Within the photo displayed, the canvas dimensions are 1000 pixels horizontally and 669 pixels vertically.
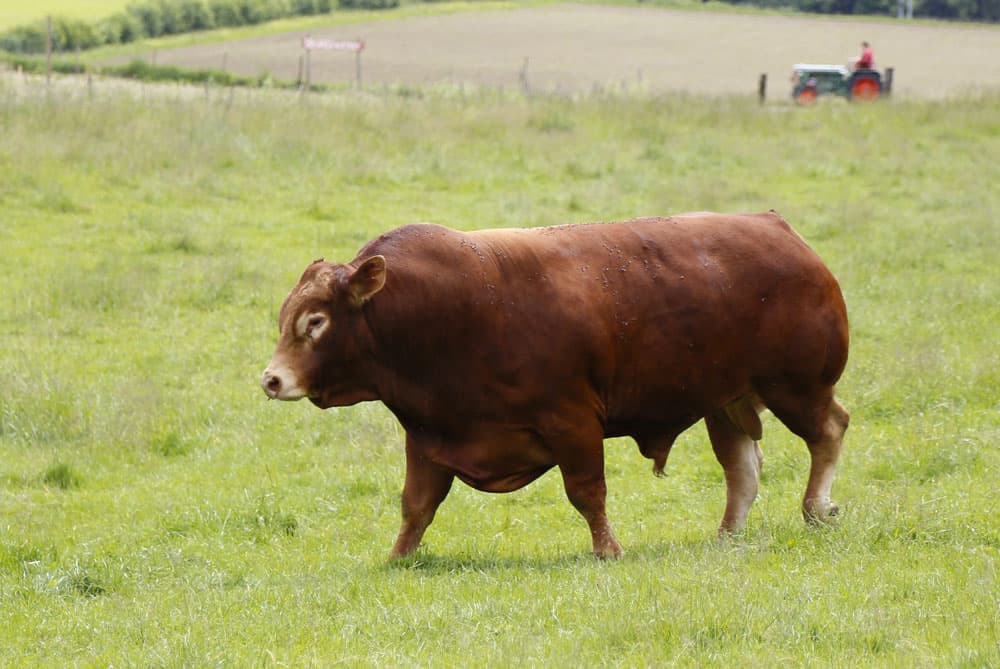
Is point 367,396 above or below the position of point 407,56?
above

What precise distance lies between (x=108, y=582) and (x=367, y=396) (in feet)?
5.49

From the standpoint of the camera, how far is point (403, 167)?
2131 centimetres

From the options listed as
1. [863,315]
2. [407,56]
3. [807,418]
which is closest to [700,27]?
[407,56]

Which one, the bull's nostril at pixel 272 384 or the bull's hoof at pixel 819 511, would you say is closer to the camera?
the bull's nostril at pixel 272 384

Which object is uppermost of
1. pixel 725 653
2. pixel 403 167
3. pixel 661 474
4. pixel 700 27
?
pixel 725 653

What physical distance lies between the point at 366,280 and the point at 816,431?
8.83ft

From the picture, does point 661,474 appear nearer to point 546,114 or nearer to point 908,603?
point 908,603

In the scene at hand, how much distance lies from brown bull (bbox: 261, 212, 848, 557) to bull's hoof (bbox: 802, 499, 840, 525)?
0.04 ft

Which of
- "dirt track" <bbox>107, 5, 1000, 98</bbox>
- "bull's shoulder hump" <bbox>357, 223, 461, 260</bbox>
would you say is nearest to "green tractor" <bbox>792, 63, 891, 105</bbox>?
"dirt track" <bbox>107, 5, 1000, 98</bbox>

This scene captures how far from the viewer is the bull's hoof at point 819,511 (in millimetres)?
7598

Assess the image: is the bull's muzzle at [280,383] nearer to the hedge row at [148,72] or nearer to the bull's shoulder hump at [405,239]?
the bull's shoulder hump at [405,239]

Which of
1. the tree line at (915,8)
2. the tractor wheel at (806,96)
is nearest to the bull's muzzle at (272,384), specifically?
the tractor wheel at (806,96)

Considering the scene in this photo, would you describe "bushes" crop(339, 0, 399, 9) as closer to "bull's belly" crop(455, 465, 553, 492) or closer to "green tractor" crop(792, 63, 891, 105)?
"green tractor" crop(792, 63, 891, 105)

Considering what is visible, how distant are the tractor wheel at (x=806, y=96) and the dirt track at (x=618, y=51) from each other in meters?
4.87
